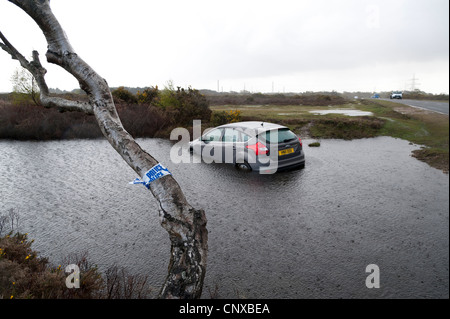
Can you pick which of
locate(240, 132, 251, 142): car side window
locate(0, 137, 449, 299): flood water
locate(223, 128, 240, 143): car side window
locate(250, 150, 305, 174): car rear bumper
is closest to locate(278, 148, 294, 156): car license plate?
locate(250, 150, 305, 174): car rear bumper

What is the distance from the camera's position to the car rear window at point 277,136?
8375 mm

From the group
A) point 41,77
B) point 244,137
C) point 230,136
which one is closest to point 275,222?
point 244,137

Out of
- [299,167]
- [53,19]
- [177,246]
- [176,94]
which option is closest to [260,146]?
[299,167]

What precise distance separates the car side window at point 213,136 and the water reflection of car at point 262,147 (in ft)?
1.28

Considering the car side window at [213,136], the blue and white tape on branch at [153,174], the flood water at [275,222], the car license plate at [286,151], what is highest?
the car side window at [213,136]

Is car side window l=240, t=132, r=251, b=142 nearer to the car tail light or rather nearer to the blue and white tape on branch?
the car tail light

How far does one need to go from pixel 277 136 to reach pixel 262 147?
62cm

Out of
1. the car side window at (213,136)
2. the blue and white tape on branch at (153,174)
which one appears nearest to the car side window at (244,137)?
the car side window at (213,136)

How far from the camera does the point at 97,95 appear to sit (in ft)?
13.1

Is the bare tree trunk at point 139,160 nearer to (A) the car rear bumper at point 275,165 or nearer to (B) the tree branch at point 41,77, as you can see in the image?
(B) the tree branch at point 41,77

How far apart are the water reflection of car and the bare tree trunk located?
16.3ft

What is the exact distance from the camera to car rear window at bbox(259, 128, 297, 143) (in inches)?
330

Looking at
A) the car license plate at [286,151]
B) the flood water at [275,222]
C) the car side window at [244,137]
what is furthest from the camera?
the car side window at [244,137]

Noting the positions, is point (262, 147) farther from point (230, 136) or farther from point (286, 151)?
point (230, 136)
